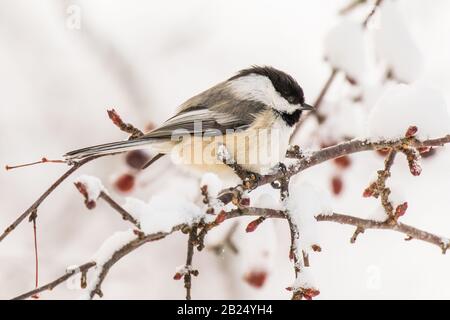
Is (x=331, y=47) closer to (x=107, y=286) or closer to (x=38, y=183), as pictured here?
(x=107, y=286)

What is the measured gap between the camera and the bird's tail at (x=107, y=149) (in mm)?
1614

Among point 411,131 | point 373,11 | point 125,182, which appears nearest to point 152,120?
point 125,182

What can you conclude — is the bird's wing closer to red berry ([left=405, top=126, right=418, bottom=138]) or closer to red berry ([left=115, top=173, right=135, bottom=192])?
red berry ([left=115, top=173, right=135, bottom=192])

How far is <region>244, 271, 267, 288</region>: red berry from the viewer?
80.7 inches

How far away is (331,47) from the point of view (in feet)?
7.12

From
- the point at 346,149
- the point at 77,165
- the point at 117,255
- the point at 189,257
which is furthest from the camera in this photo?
the point at 346,149

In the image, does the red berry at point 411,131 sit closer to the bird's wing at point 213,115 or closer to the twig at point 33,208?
the bird's wing at point 213,115

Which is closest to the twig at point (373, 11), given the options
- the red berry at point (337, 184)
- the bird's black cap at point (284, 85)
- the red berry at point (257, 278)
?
the bird's black cap at point (284, 85)

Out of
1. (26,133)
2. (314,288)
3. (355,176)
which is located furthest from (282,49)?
(314,288)

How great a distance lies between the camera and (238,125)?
214cm

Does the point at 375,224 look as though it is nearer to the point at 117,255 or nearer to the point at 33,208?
the point at 117,255

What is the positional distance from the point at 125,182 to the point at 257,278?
0.64 metres

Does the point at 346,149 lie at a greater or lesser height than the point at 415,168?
greater

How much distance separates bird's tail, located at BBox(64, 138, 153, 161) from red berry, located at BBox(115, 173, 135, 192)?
0.38m
